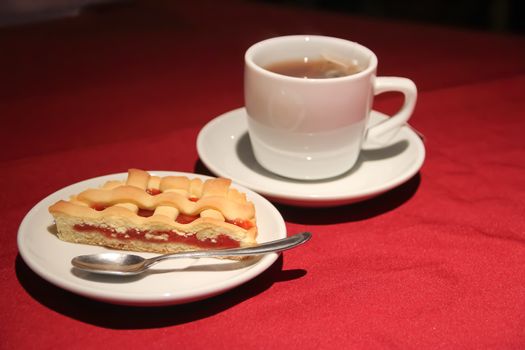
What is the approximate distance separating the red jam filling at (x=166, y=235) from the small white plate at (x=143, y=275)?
0.02 metres

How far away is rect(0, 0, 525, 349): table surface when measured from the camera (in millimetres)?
608

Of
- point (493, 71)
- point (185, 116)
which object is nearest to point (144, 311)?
point (185, 116)

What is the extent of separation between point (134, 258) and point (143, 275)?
0.8 inches

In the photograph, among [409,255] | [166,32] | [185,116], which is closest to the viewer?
[409,255]

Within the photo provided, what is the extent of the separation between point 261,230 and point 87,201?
202 mm

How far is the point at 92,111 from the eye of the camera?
3.73 ft

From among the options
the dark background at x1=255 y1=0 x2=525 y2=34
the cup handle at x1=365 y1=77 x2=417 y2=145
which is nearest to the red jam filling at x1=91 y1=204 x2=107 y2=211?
the cup handle at x1=365 y1=77 x2=417 y2=145

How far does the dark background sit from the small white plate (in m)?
2.12

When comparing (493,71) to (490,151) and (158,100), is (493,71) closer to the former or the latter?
(490,151)

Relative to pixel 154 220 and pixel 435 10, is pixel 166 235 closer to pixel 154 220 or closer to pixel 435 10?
pixel 154 220

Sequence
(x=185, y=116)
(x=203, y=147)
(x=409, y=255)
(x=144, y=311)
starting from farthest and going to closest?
(x=185, y=116)
(x=203, y=147)
(x=409, y=255)
(x=144, y=311)

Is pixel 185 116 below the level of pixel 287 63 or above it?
below

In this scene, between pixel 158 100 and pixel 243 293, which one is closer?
pixel 243 293

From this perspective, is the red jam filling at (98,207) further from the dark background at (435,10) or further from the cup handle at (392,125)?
the dark background at (435,10)
